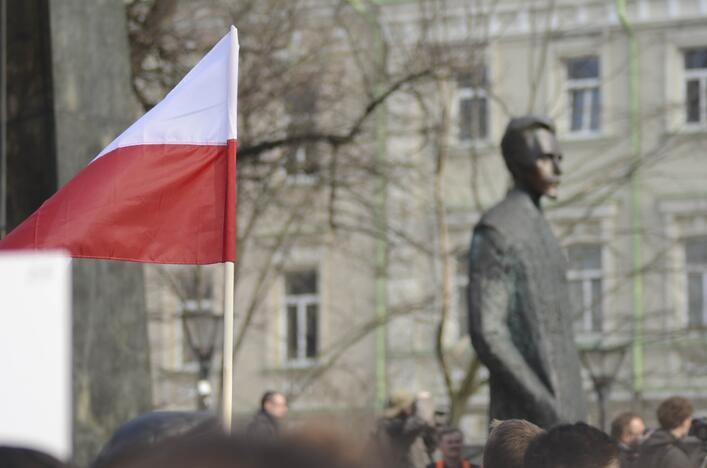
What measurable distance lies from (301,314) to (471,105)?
29.7ft

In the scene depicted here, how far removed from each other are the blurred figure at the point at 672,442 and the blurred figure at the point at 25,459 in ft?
19.2

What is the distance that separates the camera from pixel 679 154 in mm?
29859

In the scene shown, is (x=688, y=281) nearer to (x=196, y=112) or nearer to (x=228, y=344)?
(x=196, y=112)

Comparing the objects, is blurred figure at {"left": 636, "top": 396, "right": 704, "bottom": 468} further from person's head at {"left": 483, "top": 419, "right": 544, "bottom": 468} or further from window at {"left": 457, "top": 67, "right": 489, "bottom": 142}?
window at {"left": 457, "top": 67, "right": 489, "bottom": 142}

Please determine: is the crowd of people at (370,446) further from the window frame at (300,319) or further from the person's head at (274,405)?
the window frame at (300,319)

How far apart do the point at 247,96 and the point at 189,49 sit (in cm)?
267

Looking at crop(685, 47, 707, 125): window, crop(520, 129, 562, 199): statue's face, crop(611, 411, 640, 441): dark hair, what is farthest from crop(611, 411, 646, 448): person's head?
crop(685, 47, 707, 125): window

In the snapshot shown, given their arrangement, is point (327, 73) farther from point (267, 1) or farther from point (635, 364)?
point (635, 364)

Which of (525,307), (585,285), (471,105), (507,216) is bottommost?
(525,307)

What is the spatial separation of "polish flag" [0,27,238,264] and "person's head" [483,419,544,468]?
4.85ft

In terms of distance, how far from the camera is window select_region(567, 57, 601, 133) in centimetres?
3147

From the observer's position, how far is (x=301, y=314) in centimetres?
3441

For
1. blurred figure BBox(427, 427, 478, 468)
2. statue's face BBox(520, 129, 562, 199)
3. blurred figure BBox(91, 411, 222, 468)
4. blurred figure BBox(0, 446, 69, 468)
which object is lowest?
blurred figure BBox(427, 427, 478, 468)

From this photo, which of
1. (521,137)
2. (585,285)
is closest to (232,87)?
(521,137)
